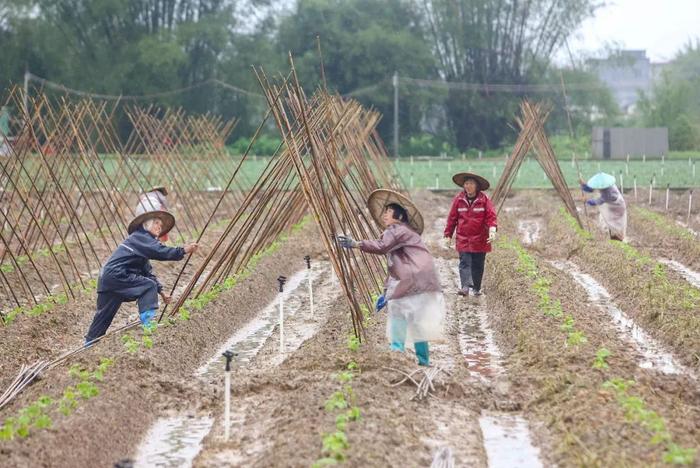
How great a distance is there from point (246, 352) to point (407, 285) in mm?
2108

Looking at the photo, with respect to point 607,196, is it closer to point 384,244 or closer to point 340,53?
point 384,244

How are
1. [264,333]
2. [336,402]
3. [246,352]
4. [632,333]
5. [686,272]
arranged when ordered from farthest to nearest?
[686,272] → [264,333] → [632,333] → [246,352] → [336,402]

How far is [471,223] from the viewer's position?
11.4 metres

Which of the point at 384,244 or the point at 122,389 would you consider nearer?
the point at 122,389

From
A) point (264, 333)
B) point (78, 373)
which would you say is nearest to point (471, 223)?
point (264, 333)

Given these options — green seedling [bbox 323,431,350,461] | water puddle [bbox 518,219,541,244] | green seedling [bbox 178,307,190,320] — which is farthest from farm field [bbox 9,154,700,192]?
green seedling [bbox 323,431,350,461]

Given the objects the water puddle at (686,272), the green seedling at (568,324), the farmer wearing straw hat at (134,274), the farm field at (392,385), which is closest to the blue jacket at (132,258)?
the farmer wearing straw hat at (134,274)

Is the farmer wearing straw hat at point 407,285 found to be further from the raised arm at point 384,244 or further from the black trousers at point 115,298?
the black trousers at point 115,298

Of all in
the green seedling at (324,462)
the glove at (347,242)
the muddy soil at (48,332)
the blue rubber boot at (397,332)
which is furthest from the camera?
the muddy soil at (48,332)

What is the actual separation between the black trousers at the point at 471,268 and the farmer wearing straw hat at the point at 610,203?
157 inches

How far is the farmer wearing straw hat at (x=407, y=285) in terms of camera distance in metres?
7.79

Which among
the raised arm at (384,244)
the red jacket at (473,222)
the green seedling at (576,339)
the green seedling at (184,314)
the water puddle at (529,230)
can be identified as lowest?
the water puddle at (529,230)

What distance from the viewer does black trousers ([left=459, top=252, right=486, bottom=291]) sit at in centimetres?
1156

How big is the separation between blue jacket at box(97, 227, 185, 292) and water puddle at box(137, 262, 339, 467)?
0.94m
